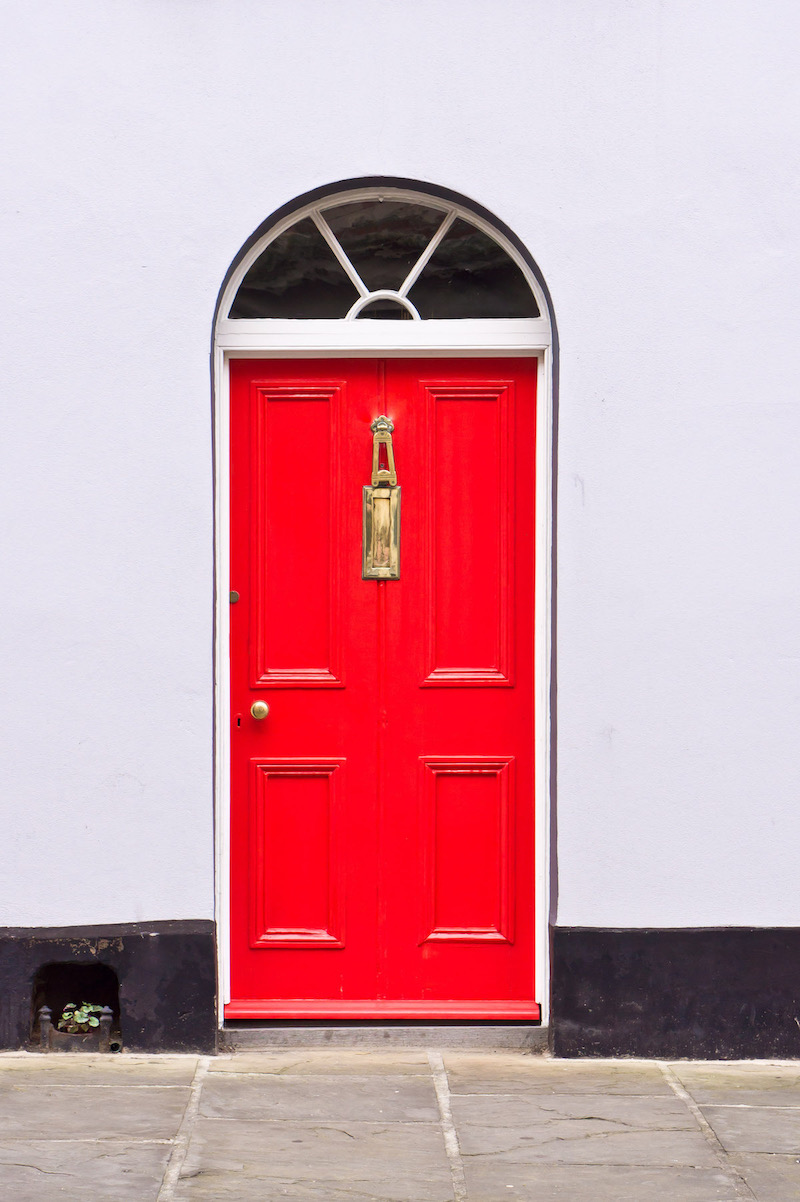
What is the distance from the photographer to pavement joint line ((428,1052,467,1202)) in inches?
133

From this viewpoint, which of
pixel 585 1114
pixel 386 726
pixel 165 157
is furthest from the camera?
Result: pixel 386 726

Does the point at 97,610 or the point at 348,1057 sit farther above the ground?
the point at 97,610

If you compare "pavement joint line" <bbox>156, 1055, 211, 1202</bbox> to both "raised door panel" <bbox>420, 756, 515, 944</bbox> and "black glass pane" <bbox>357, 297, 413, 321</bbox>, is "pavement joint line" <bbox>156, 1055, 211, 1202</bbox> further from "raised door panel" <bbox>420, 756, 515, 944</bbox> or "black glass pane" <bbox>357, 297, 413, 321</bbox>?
"black glass pane" <bbox>357, 297, 413, 321</bbox>

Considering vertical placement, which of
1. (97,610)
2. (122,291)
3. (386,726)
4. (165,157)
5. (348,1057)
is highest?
(165,157)

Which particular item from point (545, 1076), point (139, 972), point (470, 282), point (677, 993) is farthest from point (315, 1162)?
point (470, 282)

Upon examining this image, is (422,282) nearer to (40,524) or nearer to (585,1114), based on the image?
(40,524)

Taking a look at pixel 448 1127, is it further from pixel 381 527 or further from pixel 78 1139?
pixel 381 527

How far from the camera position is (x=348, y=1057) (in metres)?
4.46

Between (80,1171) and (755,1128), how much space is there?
2.07 metres

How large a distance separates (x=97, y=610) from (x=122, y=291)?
1.18 meters

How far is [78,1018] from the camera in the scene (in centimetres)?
450

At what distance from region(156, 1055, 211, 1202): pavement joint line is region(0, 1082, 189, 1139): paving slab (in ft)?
0.08

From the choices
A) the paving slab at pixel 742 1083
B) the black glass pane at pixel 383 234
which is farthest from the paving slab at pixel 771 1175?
the black glass pane at pixel 383 234

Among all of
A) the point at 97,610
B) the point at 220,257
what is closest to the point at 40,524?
the point at 97,610
